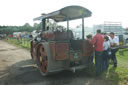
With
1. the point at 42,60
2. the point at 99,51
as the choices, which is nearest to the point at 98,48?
the point at 99,51

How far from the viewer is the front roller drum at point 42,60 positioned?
4641mm

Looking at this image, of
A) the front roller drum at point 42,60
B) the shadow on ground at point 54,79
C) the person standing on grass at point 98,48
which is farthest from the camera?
the front roller drum at point 42,60

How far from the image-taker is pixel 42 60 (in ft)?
16.0

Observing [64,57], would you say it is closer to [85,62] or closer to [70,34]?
[85,62]

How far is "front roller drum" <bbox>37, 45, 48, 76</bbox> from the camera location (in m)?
4.64

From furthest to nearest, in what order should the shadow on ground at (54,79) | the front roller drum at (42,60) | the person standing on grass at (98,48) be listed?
the front roller drum at (42,60)
the person standing on grass at (98,48)
the shadow on ground at (54,79)

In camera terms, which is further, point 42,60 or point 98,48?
point 42,60

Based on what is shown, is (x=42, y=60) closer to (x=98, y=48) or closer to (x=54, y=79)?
(x=54, y=79)

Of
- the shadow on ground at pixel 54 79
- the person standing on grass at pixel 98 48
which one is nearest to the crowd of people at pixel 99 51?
the person standing on grass at pixel 98 48

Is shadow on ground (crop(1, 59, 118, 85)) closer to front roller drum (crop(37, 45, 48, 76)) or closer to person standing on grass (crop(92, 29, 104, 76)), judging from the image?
front roller drum (crop(37, 45, 48, 76))

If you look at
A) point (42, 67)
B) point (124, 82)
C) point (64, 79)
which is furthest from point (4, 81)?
point (124, 82)

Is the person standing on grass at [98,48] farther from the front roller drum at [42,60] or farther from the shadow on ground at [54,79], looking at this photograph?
the front roller drum at [42,60]

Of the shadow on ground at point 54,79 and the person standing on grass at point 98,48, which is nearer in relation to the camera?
the shadow on ground at point 54,79

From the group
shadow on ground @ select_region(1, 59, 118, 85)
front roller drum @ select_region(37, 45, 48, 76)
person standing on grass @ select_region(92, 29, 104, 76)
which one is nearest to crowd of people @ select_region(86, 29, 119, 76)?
person standing on grass @ select_region(92, 29, 104, 76)
